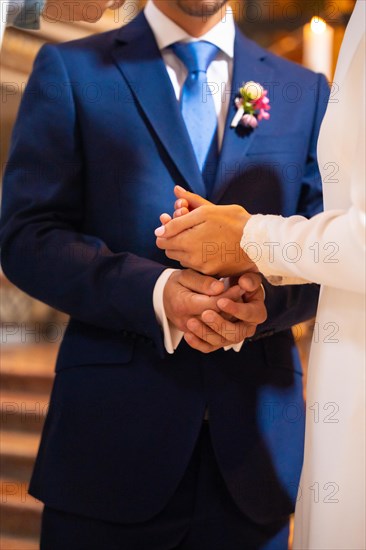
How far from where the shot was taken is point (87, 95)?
1.69m

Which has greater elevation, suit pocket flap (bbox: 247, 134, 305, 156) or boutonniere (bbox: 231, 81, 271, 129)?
boutonniere (bbox: 231, 81, 271, 129)

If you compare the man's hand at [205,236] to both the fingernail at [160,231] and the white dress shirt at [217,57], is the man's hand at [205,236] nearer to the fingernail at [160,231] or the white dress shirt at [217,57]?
the fingernail at [160,231]

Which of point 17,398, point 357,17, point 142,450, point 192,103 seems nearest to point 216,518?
point 142,450

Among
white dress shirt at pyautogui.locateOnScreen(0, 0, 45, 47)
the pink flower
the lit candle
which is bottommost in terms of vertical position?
the pink flower

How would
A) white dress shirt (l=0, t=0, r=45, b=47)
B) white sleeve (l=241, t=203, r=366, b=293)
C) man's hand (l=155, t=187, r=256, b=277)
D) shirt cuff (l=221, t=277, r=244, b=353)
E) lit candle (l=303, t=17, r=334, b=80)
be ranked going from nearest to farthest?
1. white sleeve (l=241, t=203, r=366, b=293)
2. man's hand (l=155, t=187, r=256, b=277)
3. shirt cuff (l=221, t=277, r=244, b=353)
4. white dress shirt (l=0, t=0, r=45, b=47)
5. lit candle (l=303, t=17, r=334, b=80)

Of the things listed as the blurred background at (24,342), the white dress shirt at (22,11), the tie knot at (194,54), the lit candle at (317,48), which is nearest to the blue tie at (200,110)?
the tie knot at (194,54)

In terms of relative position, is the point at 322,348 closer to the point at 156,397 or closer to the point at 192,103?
Answer: the point at 156,397

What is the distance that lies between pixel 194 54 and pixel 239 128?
19 cm

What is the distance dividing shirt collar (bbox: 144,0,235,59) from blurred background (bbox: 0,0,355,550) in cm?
85

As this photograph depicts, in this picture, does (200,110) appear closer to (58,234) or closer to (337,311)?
(58,234)

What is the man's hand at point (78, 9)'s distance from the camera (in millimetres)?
2107

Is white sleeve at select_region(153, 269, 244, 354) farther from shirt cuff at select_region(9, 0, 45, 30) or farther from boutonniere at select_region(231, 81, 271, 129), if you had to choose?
shirt cuff at select_region(9, 0, 45, 30)

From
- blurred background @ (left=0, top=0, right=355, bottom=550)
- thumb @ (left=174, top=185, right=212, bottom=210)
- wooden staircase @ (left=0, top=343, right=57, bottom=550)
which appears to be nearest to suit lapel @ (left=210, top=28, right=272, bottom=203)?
thumb @ (left=174, top=185, right=212, bottom=210)

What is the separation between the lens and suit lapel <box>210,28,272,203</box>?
65.7 inches
